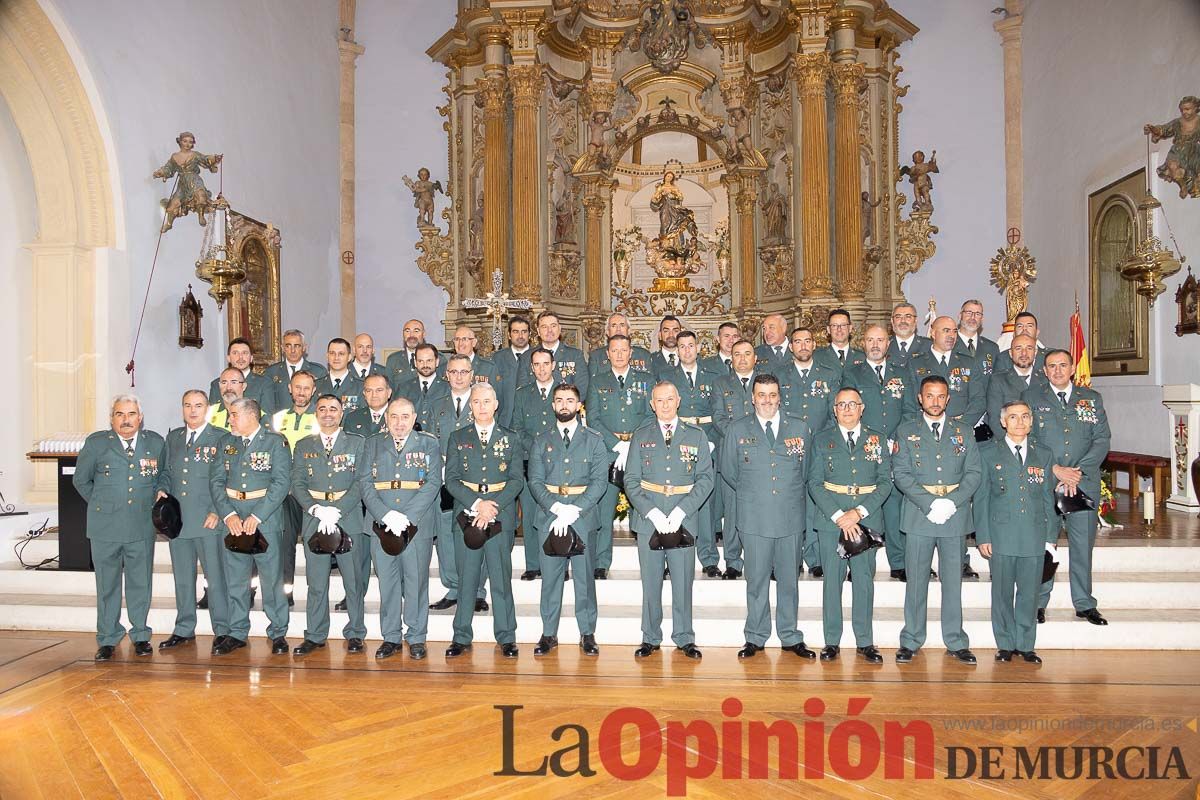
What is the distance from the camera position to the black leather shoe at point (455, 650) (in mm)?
5008

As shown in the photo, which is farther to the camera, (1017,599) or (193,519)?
(193,519)

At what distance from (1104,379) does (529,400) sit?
733 cm

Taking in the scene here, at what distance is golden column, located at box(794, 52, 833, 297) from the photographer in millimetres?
10859

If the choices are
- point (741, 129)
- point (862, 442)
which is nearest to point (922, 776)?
point (862, 442)

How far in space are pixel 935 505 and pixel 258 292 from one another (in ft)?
26.6

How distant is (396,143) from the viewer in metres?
12.5

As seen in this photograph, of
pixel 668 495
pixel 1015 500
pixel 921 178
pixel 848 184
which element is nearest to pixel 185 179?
pixel 668 495

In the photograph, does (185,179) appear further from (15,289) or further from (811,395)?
(811,395)

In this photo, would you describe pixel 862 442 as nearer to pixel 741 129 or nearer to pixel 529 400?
pixel 529 400

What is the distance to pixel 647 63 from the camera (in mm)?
11914

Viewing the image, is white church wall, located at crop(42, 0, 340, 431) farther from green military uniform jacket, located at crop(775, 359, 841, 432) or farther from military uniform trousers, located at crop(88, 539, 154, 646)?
green military uniform jacket, located at crop(775, 359, 841, 432)

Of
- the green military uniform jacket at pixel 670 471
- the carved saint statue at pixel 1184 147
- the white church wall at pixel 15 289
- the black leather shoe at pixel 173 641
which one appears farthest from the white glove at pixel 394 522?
the carved saint statue at pixel 1184 147

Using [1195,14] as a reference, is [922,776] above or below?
below

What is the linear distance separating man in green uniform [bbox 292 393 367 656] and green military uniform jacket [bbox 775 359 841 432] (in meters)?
2.87
